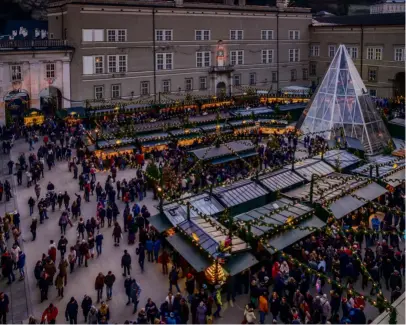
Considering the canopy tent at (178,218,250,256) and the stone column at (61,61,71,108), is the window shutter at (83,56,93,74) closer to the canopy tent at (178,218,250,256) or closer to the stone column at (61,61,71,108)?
the stone column at (61,61,71,108)

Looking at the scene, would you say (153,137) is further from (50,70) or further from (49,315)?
(49,315)

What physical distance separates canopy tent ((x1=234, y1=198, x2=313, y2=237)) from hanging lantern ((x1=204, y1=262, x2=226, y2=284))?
2353 mm

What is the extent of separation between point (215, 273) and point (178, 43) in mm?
38172

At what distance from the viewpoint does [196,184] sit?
26.9 meters

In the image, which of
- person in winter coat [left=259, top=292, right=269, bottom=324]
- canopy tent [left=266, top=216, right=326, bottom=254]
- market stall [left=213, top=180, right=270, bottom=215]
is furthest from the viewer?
market stall [left=213, top=180, right=270, bottom=215]

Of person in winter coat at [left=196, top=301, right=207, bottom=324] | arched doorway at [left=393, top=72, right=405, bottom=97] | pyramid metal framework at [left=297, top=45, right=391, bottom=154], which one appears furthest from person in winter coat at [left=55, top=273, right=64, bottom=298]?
arched doorway at [left=393, top=72, right=405, bottom=97]

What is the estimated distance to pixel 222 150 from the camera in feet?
102

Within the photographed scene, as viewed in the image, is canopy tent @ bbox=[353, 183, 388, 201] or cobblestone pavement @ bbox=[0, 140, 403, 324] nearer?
cobblestone pavement @ bbox=[0, 140, 403, 324]

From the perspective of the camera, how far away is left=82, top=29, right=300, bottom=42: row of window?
4412cm

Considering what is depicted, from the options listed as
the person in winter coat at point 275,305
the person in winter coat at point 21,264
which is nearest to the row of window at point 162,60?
the person in winter coat at point 21,264

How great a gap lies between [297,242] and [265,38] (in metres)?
43.8

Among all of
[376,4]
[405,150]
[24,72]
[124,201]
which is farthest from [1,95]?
[376,4]

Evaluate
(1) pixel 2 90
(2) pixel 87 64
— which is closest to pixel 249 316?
(1) pixel 2 90

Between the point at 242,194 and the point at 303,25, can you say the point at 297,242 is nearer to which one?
the point at 242,194
